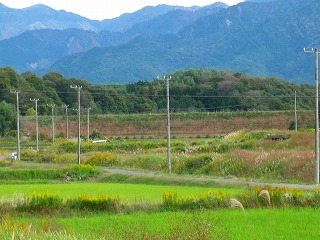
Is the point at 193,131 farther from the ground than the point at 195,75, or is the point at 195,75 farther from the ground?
the point at 195,75

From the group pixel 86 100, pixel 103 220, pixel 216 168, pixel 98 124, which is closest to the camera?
pixel 103 220

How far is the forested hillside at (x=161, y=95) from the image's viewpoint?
88.0m

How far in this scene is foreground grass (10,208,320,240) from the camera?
1118cm

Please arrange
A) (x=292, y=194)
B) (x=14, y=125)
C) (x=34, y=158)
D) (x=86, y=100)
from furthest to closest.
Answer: (x=86, y=100) → (x=14, y=125) → (x=34, y=158) → (x=292, y=194)

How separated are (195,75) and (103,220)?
104693mm

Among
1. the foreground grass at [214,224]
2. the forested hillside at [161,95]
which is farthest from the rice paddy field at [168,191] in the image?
the forested hillside at [161,95]

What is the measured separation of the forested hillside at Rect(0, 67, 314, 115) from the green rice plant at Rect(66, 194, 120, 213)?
69194 millimetres

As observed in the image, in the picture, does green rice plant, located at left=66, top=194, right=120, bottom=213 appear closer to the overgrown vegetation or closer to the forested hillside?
the overgrown vegetation

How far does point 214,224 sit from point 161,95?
287 ft

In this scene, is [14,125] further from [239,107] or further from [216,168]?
[216,168]

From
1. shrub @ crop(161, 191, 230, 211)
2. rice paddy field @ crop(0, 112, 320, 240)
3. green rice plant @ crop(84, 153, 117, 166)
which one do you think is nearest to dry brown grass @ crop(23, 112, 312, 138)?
rice paddy field @ crop(0, 112, 320, 240)

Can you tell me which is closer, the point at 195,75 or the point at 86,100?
the point at 86,100

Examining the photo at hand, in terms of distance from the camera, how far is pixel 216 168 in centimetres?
3309

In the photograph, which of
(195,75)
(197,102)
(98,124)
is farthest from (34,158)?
(195,75)
